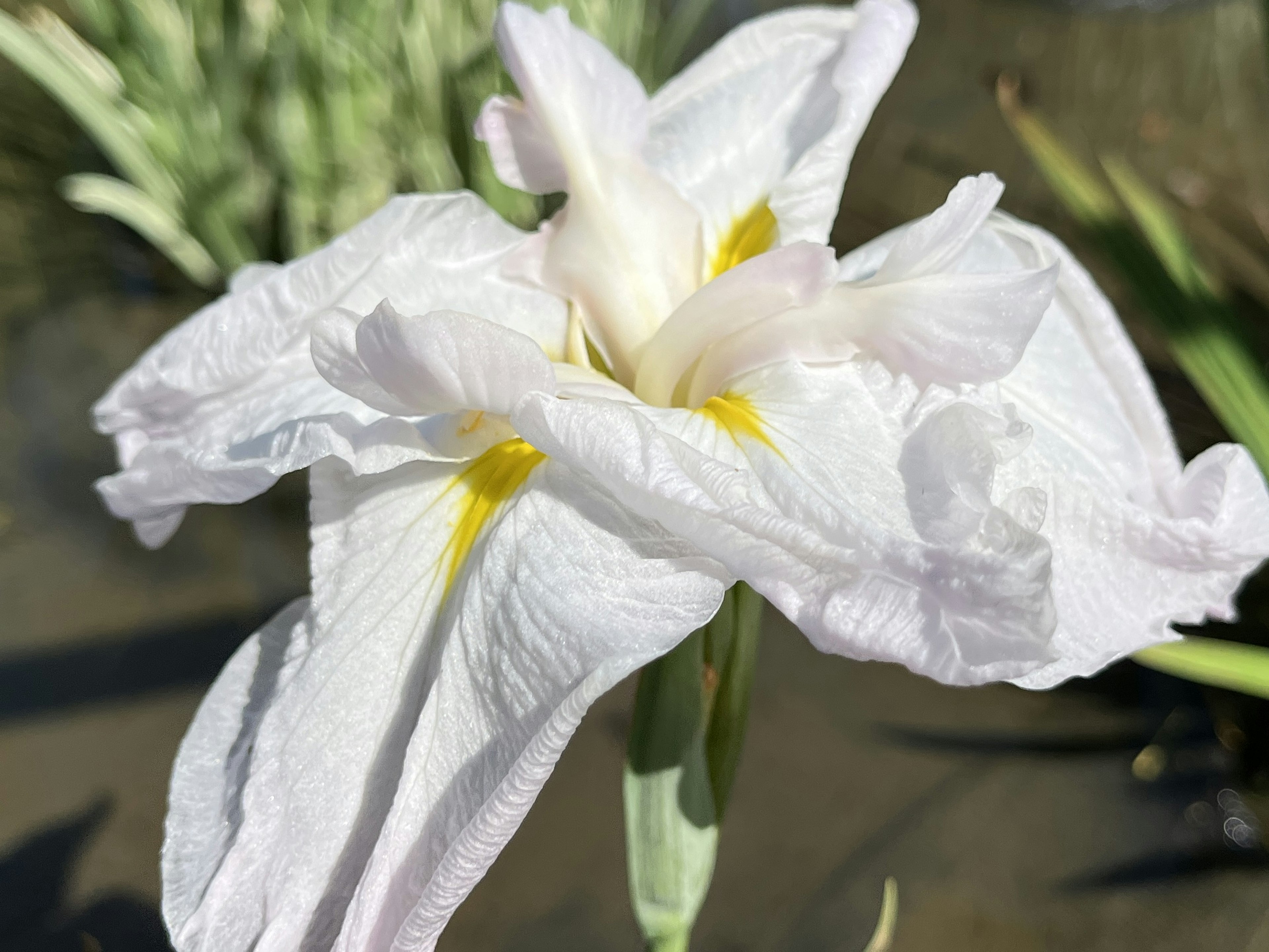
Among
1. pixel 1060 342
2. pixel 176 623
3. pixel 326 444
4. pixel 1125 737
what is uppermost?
pixel 326 444

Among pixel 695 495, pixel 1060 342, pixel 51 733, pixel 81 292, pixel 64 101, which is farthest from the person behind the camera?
pixel 81 292

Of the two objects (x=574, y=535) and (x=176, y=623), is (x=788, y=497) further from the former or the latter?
(x=176, y=623)

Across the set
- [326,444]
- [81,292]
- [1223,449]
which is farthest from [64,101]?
[1223,449]

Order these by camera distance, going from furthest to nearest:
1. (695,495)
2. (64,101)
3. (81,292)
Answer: (81,292) < (64,101) < (695,495)

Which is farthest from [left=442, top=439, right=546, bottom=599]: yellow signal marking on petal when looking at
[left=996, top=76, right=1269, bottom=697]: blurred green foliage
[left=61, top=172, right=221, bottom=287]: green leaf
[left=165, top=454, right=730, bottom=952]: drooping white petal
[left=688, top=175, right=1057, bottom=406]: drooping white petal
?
[left=61, top=172, right=221, bottom=287]: green leaf

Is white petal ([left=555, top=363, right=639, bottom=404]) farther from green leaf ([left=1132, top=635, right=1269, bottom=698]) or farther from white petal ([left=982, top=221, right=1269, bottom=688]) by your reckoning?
green leaf ([left=1132, top=635, right=1269, bottom=698])

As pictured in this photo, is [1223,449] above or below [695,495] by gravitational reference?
below

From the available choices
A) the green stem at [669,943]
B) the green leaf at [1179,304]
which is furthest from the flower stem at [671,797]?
the green leaf at [1179,304]
